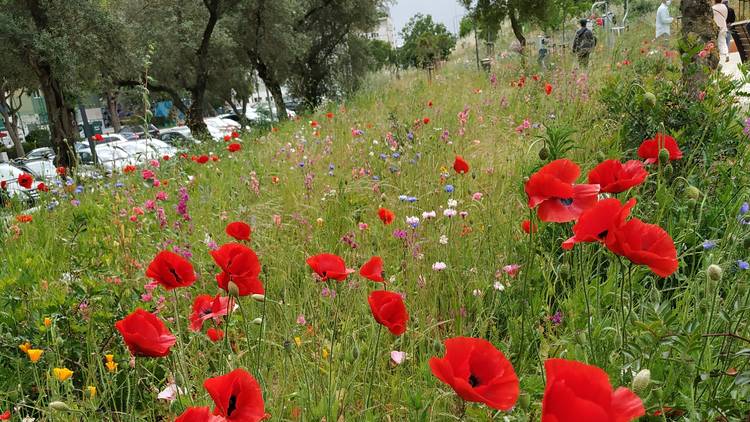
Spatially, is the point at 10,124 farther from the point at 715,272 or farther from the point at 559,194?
the point at 715,272

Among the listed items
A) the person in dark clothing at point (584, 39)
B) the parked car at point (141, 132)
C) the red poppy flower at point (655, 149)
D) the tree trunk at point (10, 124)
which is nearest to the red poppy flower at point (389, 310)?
the red poppy flower at point (655, 149)

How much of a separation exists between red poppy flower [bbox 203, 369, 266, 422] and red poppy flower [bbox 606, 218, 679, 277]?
647mm

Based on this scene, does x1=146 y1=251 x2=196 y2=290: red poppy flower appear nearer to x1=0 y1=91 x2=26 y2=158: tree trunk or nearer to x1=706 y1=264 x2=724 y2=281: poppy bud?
x1=706 y1=264 x2=724 y2=281: poppy bud

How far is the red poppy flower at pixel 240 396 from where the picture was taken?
78 cm

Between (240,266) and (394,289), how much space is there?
3.02 feet

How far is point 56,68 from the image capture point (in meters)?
11.0

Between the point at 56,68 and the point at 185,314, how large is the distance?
1141 cm

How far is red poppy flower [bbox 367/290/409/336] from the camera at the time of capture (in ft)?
3.23

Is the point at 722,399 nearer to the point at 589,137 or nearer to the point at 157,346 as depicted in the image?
the point at 157,346

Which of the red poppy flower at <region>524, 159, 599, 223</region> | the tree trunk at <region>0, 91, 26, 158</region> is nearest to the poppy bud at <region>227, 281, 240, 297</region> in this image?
the red poppy flower at <region>524, 159, 599, 223</region>

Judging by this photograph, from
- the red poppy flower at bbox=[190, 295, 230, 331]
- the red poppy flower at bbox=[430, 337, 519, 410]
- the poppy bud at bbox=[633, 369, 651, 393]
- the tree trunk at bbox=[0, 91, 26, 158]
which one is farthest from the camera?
the tree trunk at bbox=[0, 91, 26, 158]

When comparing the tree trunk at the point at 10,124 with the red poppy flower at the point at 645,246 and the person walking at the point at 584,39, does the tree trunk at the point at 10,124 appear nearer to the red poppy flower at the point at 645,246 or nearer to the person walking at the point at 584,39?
the person walking at the point at 584,39

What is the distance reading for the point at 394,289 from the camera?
193 centimetres

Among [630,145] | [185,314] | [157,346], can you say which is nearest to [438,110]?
[630,145]
